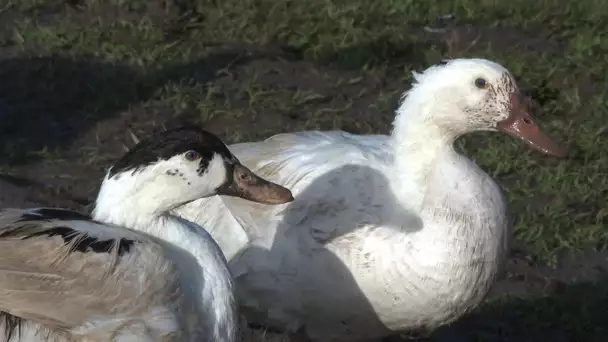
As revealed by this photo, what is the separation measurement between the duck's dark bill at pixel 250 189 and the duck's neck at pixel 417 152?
30.2 inches

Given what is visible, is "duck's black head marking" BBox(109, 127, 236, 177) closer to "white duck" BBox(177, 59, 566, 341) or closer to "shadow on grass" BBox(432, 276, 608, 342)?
"white duck" BBox(177, 59, 566, 341)

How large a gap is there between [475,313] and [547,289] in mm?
441

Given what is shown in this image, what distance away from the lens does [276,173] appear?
5637 mm

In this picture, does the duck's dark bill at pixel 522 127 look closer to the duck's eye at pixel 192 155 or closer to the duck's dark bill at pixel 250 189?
the duck's dark bill at pixel 250 189

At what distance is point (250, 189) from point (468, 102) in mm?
1109

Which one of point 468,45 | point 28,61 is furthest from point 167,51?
point 468,45

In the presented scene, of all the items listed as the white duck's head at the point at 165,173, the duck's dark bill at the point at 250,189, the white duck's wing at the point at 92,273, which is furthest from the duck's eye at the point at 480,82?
the white duck's wing at the point at 92,273

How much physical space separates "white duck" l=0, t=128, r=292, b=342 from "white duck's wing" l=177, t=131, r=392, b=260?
94 cm

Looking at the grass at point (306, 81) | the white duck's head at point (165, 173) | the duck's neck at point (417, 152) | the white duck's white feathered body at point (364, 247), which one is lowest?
the grass at point (306, 81)

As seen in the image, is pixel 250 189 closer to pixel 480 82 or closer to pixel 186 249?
pixel 186 249

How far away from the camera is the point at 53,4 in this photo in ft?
31.4

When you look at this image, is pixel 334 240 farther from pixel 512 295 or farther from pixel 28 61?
pixel 28 61

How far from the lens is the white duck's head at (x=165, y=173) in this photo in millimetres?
4387

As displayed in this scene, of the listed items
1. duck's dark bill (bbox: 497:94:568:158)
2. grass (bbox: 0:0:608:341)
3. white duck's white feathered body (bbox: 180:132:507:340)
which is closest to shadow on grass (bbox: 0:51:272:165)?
grass (bbox: 0:0:608:341)
